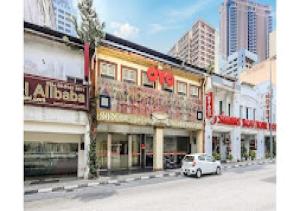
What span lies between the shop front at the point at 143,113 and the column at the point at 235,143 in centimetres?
549

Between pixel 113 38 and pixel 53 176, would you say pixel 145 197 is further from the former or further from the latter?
pixel 113 38

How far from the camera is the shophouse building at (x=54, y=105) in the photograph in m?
14.6

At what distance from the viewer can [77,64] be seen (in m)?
16.9

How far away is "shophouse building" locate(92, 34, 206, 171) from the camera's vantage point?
1753cm

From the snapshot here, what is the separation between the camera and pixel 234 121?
27.8 m

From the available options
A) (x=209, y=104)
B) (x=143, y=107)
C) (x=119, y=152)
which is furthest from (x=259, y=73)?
(x=119, y=152)

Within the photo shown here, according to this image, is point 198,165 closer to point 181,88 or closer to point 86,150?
point 181,88

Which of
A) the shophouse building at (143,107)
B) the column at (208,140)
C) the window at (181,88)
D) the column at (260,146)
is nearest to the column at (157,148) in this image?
the shophouse building at (143,107)

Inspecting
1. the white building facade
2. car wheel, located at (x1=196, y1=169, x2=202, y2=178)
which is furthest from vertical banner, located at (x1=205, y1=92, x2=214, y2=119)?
car wheel, located at (x1=196, y1=169, x2=202, y2=178)

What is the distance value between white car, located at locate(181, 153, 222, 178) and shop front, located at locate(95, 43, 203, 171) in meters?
2.56

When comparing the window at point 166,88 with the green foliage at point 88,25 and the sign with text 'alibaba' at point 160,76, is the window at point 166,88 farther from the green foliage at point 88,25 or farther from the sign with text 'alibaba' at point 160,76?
the green foliage at point 88,25

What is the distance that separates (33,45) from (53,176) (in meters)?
7.02

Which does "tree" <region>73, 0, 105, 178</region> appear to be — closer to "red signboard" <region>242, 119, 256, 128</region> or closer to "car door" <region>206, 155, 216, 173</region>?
"car door" <region>206, 155, 216, 173</region>
